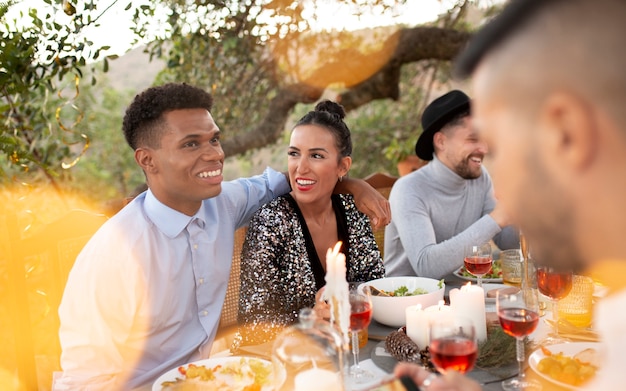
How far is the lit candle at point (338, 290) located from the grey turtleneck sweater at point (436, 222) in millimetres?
1518

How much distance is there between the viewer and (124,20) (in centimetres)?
370

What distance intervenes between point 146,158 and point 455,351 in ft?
5.05

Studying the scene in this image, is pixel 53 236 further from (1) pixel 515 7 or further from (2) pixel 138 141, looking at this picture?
(1) pixel 515 7

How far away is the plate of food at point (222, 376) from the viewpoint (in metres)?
1.67

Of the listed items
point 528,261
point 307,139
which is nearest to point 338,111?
point 307,139

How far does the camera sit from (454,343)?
1.46 meters

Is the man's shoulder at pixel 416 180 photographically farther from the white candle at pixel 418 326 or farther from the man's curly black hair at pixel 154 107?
the white candle at pixel 418 326

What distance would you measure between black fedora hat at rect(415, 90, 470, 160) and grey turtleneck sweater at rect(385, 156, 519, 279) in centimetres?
17

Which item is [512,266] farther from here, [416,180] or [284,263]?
[416,180]

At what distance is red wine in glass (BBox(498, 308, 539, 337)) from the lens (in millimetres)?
1655

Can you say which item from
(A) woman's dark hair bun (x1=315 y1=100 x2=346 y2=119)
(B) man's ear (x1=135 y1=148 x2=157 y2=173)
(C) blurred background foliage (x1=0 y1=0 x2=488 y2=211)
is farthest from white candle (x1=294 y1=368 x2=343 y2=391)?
(C) blurred background foliage (x1=0 y1=0 x2=488 y2=211)

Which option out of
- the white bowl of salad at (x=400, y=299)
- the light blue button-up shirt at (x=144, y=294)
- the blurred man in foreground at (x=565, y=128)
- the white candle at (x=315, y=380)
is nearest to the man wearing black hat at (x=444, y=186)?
the white bowl of salad at (x=400, y=299)

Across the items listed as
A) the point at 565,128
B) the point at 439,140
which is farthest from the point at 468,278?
the point at 565,128

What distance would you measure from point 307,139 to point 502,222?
1.11m
